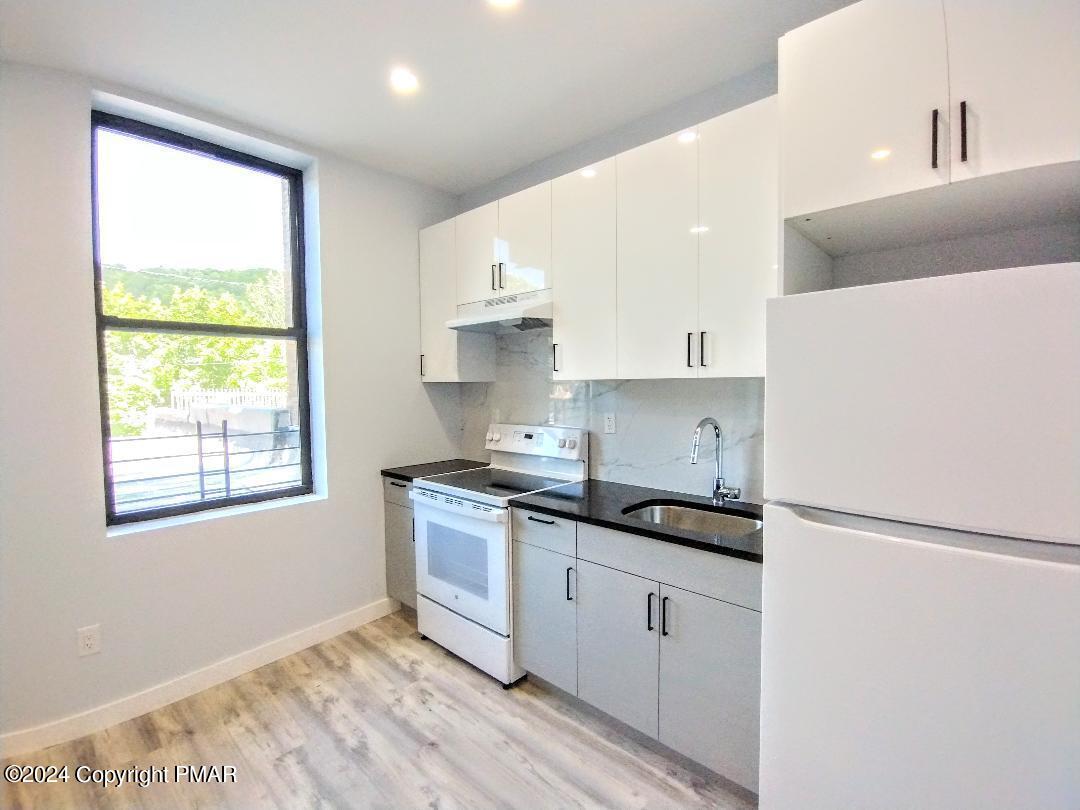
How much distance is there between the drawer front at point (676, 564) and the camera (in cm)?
157

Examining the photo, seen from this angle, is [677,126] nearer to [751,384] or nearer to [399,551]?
[751,384]

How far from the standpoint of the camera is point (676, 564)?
173cm

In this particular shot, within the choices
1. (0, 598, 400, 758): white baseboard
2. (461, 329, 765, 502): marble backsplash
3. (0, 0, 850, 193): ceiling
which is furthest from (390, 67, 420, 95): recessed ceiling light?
(0, 598, 400, 758): white baseboard

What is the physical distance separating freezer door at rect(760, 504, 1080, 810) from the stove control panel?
1.46 m

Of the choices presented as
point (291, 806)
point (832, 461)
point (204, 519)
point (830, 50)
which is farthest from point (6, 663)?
point (830, 50)

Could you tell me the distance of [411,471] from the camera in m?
2.99

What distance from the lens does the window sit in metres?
2.23

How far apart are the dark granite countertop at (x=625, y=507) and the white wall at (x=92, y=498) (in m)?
1.29

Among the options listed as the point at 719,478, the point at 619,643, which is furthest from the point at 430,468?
the point at 719,478

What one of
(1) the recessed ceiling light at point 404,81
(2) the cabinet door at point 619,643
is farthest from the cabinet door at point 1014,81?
(1) the recessed ceiling light at point 404,81

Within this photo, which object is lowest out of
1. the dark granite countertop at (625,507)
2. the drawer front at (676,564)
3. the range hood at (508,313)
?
the drawer front at (676,564)

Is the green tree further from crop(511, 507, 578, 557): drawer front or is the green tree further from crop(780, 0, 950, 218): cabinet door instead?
crop(780, 0, 950, 218): cabinet door

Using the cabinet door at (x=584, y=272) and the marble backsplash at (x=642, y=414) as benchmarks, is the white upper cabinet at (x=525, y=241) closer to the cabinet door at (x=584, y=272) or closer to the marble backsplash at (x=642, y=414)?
the cabinet door at (x=584, y=272)

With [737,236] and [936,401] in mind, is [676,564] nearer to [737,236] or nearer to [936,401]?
[936,401]
